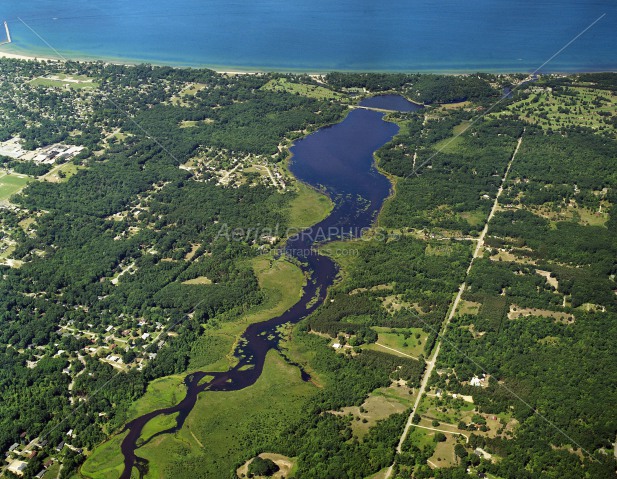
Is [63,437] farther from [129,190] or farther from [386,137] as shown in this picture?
[386,137]

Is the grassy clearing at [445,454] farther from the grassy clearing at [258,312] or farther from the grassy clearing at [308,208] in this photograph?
the grassy clearing at [308,208]

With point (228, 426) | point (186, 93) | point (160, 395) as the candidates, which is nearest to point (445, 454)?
point (228, 426)

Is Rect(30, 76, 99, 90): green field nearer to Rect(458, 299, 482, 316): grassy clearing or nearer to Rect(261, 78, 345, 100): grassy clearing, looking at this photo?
Rect(261, 78, 345, 100): grassy clearing

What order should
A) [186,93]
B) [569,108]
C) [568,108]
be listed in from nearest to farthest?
[568,108] < [569,108] < [186,93]

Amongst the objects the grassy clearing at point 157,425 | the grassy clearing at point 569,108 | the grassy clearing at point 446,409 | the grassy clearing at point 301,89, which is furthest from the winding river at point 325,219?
the grassy clearing at point 569,108

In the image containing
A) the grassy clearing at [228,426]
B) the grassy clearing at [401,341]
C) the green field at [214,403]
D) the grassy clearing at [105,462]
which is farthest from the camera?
the grassy clearing at [401,341]

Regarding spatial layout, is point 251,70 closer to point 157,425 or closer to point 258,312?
point 258,312

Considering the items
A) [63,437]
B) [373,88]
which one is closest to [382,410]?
[63,437]

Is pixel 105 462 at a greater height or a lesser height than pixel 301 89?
lesser
